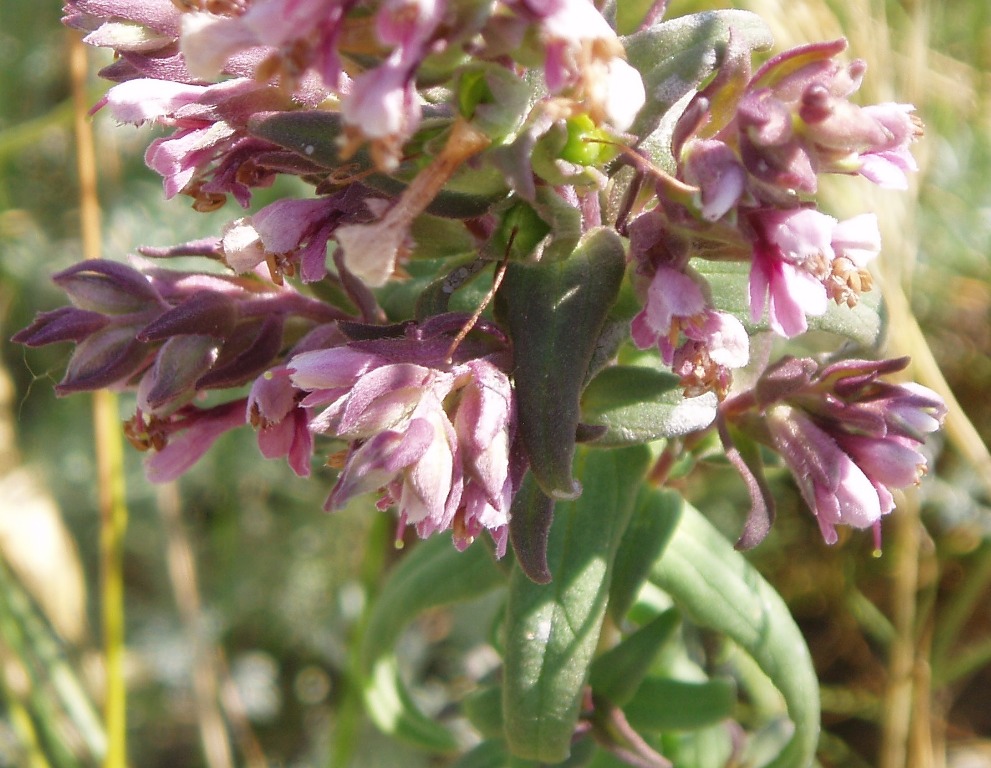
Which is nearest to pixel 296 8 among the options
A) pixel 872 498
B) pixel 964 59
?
pixel 872 498

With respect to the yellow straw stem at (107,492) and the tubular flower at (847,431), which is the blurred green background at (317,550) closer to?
the yellow straw stem at (107,492)

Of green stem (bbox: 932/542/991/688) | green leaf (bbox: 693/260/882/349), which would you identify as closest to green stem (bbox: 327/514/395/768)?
green leaf (bbox: 693/260/882/349)

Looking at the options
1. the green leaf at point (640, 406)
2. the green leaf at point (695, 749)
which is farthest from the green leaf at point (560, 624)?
the green leaf at point (695, 749)

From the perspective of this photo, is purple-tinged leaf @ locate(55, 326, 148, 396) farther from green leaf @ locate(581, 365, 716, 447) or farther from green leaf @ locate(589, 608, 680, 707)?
green leaf @ locate(589, 608, 680, 707)

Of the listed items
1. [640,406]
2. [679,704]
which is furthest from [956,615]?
[640,406]

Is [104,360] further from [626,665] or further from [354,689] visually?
[354,689]

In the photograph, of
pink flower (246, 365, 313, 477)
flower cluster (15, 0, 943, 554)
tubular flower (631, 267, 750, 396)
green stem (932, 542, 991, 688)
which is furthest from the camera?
green stem (932, 542, 991, 688)
